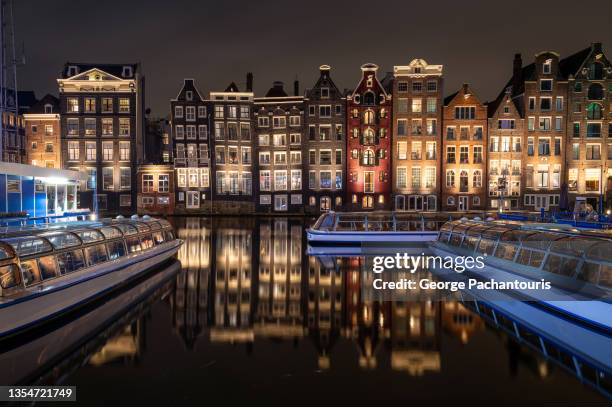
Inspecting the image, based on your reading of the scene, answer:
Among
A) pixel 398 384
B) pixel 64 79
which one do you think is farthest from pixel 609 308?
pixel 64 79

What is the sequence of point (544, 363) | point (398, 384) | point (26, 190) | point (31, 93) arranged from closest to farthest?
point (398, 384) → point (544, 363) → point (26, 190) → point (31, 93)

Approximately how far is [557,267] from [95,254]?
15.8 m

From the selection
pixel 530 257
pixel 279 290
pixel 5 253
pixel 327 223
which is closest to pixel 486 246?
pixel 530 257

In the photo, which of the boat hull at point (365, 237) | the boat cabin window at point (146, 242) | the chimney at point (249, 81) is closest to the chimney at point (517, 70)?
the chimney at point (249, 81)

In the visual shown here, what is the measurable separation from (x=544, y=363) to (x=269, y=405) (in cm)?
655

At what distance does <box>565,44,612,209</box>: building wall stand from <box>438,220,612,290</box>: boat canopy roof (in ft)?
150

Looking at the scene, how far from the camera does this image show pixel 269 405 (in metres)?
8.33

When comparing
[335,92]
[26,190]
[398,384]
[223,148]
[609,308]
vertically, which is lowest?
[398,384]

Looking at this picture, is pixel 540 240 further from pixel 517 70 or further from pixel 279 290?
pixel 517 70

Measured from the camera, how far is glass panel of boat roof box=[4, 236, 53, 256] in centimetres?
1185

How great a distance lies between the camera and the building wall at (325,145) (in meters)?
59.6

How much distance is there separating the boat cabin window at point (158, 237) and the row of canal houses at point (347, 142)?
38.7 meters

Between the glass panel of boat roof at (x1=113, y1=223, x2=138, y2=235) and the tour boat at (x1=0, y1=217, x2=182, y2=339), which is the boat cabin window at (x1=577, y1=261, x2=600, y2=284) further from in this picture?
the glass panel of boat roof at (x1=113, y1=223, x2=138, y2=235)

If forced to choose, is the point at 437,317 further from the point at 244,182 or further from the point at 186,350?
the point at 244,182
